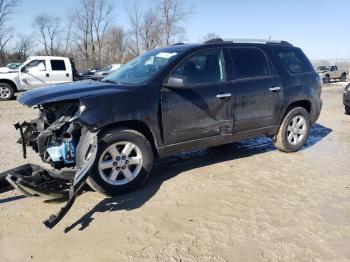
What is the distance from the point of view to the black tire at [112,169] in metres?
4.14

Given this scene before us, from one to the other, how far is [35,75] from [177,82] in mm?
13166

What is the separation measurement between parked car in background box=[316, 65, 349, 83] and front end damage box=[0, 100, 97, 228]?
95.8 feet

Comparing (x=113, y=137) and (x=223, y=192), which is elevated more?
(x=113, y=137)

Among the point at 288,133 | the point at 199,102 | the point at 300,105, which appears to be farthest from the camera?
the point at 300,105

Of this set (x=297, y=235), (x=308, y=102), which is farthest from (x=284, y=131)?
(x=297, y=235)

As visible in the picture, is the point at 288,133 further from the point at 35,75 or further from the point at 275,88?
the point at 35,75

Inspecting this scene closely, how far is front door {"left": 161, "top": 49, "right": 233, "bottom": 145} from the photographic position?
4.66m

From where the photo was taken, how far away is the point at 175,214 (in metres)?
3.93

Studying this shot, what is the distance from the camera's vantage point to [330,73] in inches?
1220

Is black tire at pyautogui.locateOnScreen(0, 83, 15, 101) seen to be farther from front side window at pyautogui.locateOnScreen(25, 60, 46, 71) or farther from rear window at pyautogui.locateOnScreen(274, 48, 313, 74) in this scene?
rear window at pyautogui.locateOnScreen(274, 48, 313, 74)

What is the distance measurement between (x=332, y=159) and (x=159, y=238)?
148 inches

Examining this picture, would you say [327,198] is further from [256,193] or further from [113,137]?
[113,137]

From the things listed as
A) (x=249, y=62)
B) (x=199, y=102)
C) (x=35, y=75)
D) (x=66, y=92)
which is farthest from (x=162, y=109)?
(x=35, y=75)

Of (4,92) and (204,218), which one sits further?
(4,92)
